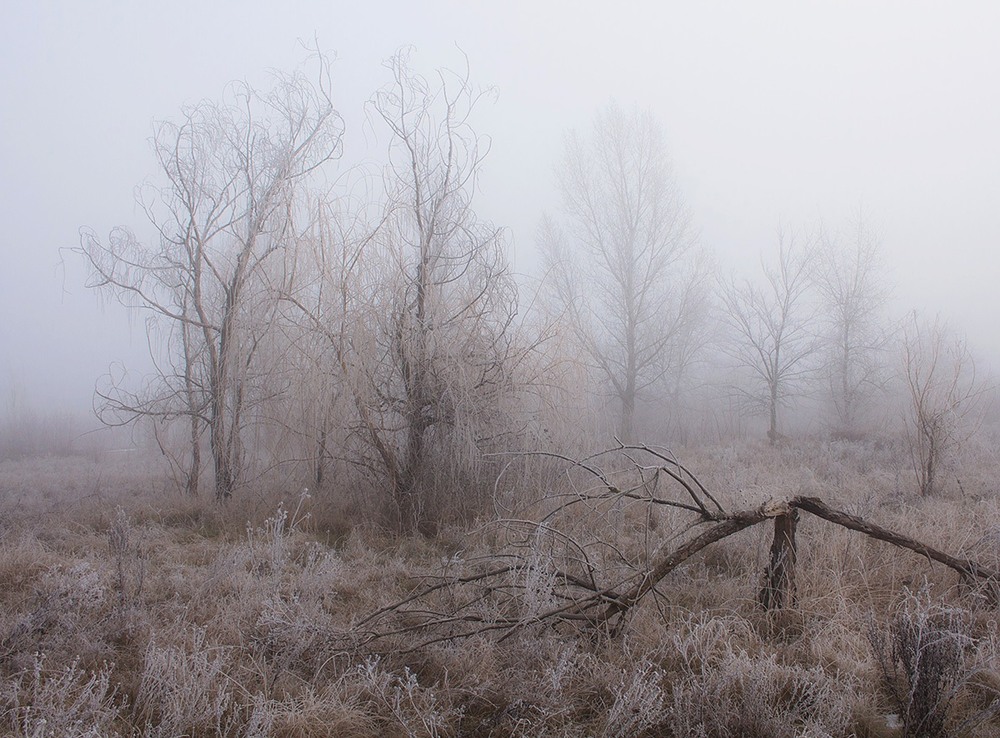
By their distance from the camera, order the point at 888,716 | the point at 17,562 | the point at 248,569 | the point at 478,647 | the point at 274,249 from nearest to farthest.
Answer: the point at 888,716
the point at 478,647
the point at 17,562
the point at 248,569
the point at 274,249

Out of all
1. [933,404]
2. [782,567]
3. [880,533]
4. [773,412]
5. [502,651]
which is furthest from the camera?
[773,412]

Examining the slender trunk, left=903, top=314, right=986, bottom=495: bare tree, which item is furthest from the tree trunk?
the slender trunk

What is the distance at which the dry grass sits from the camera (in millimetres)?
2484

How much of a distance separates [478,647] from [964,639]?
2.18m

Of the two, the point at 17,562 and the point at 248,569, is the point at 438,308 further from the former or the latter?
the point at 17,562

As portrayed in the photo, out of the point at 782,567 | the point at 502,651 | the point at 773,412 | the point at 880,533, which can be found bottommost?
the point at 502,651

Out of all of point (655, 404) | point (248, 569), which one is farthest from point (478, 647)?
point (655, 404)

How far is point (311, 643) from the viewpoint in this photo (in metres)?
3.08

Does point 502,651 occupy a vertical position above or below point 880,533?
below

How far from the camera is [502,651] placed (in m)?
3.12

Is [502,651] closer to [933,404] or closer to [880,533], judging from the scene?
[880,533]

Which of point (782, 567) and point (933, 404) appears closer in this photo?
point (782, 567)

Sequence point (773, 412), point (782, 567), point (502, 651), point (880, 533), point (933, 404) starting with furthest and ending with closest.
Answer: point (773, 412)
point (933, 404)
point (782, 567)
point (880, 533)
point (502, 651)

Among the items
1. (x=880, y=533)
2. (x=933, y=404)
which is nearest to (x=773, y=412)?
(x=933, y=404)
